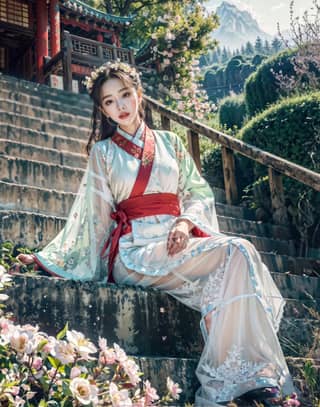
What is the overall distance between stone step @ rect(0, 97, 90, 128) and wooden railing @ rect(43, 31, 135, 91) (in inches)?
142

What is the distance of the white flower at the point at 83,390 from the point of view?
177 centimetres

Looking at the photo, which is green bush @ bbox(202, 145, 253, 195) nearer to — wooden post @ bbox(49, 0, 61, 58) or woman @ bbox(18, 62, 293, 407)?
woman @ bbox(18, 62, 293, 407)

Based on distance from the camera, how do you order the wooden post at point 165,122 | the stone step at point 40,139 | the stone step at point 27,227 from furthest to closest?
the wooden post at point 165,122, the stone step at point 40,139, the stone step at point 27,227

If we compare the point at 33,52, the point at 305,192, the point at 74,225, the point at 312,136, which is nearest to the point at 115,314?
the point at 74,225

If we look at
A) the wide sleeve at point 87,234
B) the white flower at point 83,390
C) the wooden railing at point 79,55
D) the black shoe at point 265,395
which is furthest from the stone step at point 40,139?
the wooden railing at point 79,55

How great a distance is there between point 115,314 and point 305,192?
4.15 meters

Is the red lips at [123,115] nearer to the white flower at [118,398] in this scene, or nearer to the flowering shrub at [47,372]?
the flowering shrub at [47,372]

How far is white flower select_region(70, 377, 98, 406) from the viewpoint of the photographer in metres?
1.77

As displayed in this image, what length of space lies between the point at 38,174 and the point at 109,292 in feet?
7.86

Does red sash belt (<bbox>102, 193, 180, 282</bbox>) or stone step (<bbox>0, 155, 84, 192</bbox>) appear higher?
stone step (<bbox>0, 155, 84, 192</bbox>)

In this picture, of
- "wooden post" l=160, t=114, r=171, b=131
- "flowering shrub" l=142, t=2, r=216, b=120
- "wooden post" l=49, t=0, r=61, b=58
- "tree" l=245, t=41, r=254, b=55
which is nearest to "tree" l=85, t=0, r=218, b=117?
"flowering shrub" l=142, t=2, r=216, b=120

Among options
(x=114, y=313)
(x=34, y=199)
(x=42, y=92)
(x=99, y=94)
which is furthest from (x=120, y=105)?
(x=42, y=92)

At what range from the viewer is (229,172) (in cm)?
698

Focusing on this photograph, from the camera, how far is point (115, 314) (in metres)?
2.93
